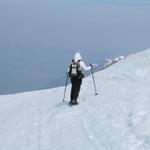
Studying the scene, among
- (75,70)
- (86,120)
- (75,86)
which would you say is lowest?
(86,120)

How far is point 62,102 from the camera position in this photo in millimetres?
25344

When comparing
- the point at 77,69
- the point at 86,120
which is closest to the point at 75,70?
the point at 77,69

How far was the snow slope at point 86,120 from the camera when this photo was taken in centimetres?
1770

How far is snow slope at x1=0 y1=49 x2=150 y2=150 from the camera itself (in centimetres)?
1770

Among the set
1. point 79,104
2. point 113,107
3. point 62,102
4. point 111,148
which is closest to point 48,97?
point 62,102

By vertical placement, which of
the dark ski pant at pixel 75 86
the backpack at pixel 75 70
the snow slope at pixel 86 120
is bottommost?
the snow slope at pixel 86 120

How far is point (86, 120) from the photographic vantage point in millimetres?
20766

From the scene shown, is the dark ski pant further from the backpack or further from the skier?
the backpack

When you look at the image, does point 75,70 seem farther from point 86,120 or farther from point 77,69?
point 86,120

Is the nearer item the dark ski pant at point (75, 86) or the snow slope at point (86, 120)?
the snow slope at point (86, 120)

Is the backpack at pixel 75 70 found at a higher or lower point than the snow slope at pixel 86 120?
higher

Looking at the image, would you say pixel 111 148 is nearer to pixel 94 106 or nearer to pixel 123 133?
pixel 123 133

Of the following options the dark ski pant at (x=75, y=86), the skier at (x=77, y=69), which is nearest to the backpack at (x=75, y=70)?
the skier at (x=77, y=69)

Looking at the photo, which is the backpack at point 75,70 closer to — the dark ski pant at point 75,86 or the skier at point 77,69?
the skier at point 77,69
